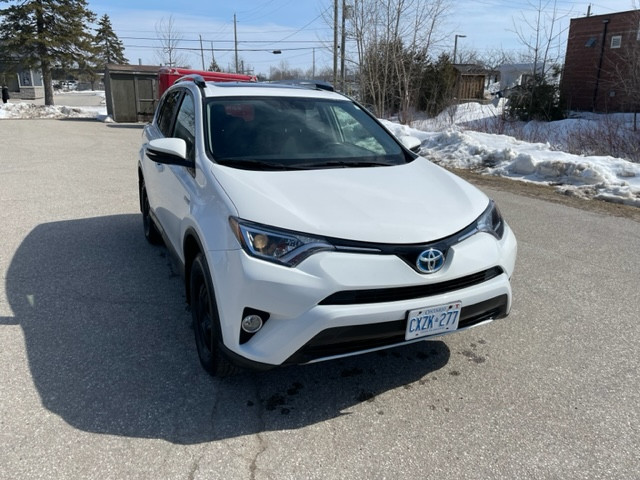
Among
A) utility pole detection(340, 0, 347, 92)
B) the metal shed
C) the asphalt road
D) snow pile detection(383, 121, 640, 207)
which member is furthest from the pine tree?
the asphalt road

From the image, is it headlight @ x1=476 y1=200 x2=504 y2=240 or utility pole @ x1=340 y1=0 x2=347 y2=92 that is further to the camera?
utility pole @ x1=340 y1=0 x2=347 y2=92

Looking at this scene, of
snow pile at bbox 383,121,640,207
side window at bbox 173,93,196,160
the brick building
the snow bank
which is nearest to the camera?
side window at bbox 173,93,196,160

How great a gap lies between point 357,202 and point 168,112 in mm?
2886

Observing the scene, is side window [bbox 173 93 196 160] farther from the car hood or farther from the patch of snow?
the patch of snow

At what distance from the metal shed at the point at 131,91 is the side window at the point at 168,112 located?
811 inches

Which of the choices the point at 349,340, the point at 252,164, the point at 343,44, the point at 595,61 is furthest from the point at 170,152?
the point at 595,61

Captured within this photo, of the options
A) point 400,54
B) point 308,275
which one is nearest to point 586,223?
point 308,275

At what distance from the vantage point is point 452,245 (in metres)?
2.60

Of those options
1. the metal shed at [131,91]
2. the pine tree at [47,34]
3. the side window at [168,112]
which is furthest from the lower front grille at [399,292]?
the pine tree at [47,34]

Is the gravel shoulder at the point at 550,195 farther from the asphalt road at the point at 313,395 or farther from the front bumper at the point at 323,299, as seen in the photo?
the front bumper at the point at 323,299

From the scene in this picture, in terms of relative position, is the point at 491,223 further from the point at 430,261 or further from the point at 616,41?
the point at 616,41

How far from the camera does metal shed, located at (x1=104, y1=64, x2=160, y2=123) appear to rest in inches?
953

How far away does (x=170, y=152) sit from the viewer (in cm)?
323

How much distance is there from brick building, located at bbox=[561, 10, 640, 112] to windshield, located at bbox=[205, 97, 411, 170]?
27.1 m
